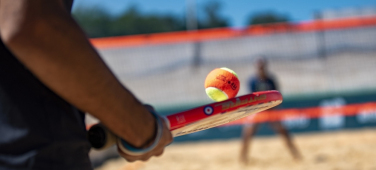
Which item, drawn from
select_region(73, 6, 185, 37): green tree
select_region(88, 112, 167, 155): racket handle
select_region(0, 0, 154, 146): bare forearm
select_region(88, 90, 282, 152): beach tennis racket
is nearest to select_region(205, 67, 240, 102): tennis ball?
select_region(88, 90, 282, 152): beach tennis racket

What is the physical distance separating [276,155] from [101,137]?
609 cm

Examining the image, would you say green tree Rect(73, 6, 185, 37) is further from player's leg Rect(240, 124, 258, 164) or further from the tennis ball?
the tennis ball

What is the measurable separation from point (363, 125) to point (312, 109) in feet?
3.71

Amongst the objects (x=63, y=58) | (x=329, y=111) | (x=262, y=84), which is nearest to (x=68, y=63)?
(x=63, y=58)

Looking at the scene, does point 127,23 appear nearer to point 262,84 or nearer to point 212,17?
point 212,17

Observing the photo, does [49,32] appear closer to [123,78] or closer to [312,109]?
[312,109]

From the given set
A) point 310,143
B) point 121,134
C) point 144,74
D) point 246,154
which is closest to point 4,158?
point 121,134

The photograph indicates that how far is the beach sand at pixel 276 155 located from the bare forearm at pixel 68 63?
490 cm

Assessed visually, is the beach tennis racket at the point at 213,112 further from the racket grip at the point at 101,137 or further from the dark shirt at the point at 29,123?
the dark shirt at the point at 29,123

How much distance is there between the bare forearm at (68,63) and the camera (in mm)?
783

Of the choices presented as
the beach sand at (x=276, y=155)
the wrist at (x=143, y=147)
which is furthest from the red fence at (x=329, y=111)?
the wrist at (x=143, y=147)

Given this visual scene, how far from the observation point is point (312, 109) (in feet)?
30.3

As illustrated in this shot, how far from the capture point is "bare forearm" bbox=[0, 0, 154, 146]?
783 millimetres

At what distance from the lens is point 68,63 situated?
0.82m
